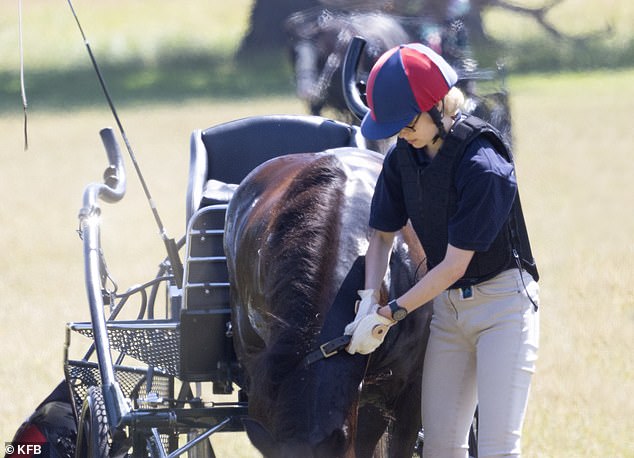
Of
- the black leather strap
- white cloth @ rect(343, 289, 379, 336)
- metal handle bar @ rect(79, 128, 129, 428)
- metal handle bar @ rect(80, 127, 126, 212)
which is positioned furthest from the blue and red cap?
metal handle bar @ rect(80, 127, 126, 212)

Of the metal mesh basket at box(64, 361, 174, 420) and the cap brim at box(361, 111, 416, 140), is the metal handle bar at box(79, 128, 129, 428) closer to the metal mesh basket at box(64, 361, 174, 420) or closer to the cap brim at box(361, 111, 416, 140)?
the metal mesh basket at box(64, 361, 174, 420)

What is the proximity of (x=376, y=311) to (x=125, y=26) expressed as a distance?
28.3 m

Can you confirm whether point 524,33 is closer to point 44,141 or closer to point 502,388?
point 44,141

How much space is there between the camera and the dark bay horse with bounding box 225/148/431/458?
2.88 meters

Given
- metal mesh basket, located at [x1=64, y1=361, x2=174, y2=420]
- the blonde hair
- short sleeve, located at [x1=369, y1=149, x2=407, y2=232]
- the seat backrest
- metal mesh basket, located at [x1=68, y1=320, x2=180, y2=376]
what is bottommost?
metal mesh basket, located at [x1=64, y1=361, x2=174, y2=420]

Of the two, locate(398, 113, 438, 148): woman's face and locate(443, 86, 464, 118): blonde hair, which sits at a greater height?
locate(443, 86, 464, 118): blonde hair

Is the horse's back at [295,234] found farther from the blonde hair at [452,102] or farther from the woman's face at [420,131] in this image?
the blonde hair at [452,102]

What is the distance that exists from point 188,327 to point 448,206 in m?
1.21

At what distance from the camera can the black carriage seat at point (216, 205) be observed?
4.20 meters

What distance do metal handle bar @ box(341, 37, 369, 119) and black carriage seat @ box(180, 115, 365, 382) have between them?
0.15 meters

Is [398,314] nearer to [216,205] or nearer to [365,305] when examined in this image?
[365,305]

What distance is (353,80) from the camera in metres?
5.29

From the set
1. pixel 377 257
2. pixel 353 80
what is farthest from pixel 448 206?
pixel 353 80

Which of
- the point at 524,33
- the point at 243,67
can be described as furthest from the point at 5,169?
the point at 243,67
